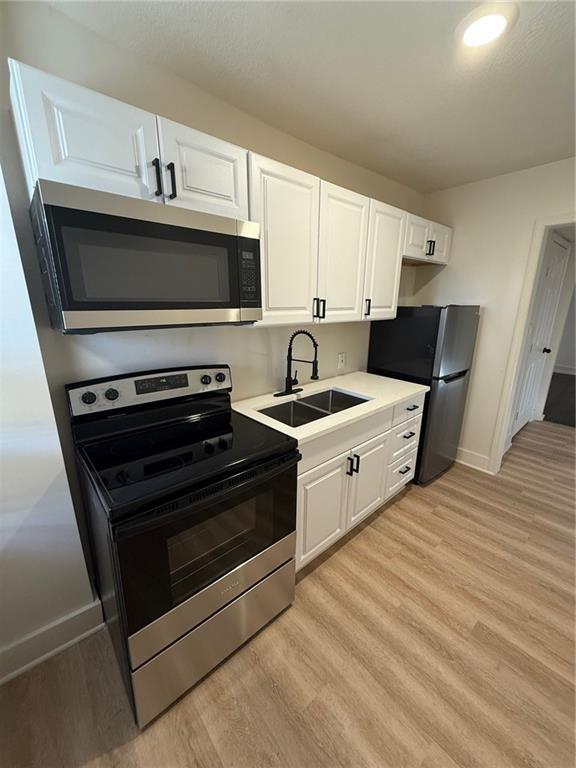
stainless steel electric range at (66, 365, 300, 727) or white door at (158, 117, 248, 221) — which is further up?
white door at (158, 117, 248, 221)

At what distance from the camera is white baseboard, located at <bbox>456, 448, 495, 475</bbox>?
2.84m

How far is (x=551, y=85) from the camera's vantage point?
4.63 feet

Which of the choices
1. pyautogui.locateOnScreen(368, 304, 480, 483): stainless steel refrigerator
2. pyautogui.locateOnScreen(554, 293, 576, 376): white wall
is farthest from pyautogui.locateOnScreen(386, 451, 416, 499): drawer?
pyautogui.locateOnScreen(554, 293, 576, 376): white wall

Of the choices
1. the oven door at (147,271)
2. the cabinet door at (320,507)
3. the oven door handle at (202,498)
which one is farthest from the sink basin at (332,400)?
the oven door at (147,271)

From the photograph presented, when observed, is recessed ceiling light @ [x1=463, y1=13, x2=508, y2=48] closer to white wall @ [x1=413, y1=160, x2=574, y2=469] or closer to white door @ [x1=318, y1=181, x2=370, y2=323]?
white door @ [x1=318, y1=181, x2=370, y2=323]

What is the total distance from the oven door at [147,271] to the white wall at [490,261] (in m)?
2.27

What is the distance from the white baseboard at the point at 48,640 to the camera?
125cm

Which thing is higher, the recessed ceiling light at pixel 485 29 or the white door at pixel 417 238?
the recessed ceiling light at pixel 485 29

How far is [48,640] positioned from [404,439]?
7.27 ft

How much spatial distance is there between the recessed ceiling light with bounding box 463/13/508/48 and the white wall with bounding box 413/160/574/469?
1583mm

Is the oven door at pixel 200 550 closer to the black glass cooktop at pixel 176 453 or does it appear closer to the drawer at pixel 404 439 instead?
the black glass cooktop at pixel 176 453

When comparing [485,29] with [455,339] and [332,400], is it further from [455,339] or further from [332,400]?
[332,400]

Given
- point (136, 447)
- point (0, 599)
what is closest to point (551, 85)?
point (136, 447)

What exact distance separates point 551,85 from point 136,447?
2.46 meters
